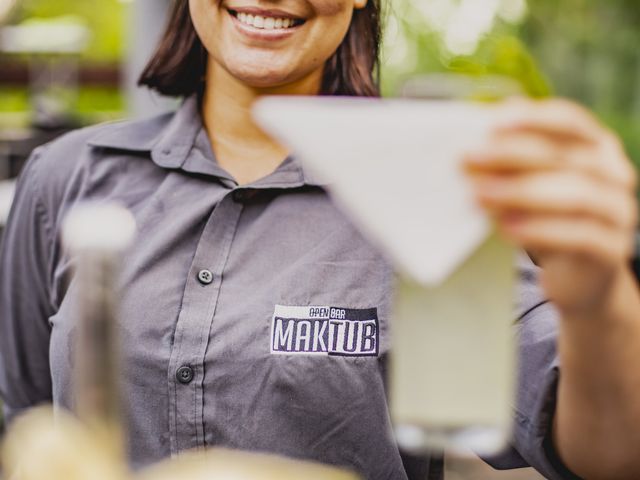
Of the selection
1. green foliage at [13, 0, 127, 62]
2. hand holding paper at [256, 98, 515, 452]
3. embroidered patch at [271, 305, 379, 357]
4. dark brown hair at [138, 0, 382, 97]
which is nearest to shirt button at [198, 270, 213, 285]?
embroidered patch at [271, 305, 379, 357]

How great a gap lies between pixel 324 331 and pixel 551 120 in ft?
2.14

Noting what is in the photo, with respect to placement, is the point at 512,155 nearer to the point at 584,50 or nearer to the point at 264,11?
the point at 264,11

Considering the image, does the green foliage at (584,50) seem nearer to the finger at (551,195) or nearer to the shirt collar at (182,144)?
the shirt collar at (182,144)

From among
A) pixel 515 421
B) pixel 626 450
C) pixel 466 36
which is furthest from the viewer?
pixel 466 36

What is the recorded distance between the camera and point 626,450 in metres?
0.89

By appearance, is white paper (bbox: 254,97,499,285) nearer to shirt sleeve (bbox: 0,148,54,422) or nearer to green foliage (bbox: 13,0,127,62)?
shirt sleeve (bbox: 0,148,54,422)

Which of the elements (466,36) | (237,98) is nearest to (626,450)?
(237,98)

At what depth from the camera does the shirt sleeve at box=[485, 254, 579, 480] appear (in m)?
0.98

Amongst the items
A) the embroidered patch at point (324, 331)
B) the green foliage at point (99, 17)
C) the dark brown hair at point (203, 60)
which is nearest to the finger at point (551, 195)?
the embroidered patch at point (324, 331)

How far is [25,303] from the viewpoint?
147 cm

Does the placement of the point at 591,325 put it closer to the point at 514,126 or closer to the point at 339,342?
the point at 514,126

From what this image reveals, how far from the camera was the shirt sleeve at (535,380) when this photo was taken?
98 cm

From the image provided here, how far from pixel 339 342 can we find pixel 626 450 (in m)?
0.43

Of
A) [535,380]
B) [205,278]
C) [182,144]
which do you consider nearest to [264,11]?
[182,144]
